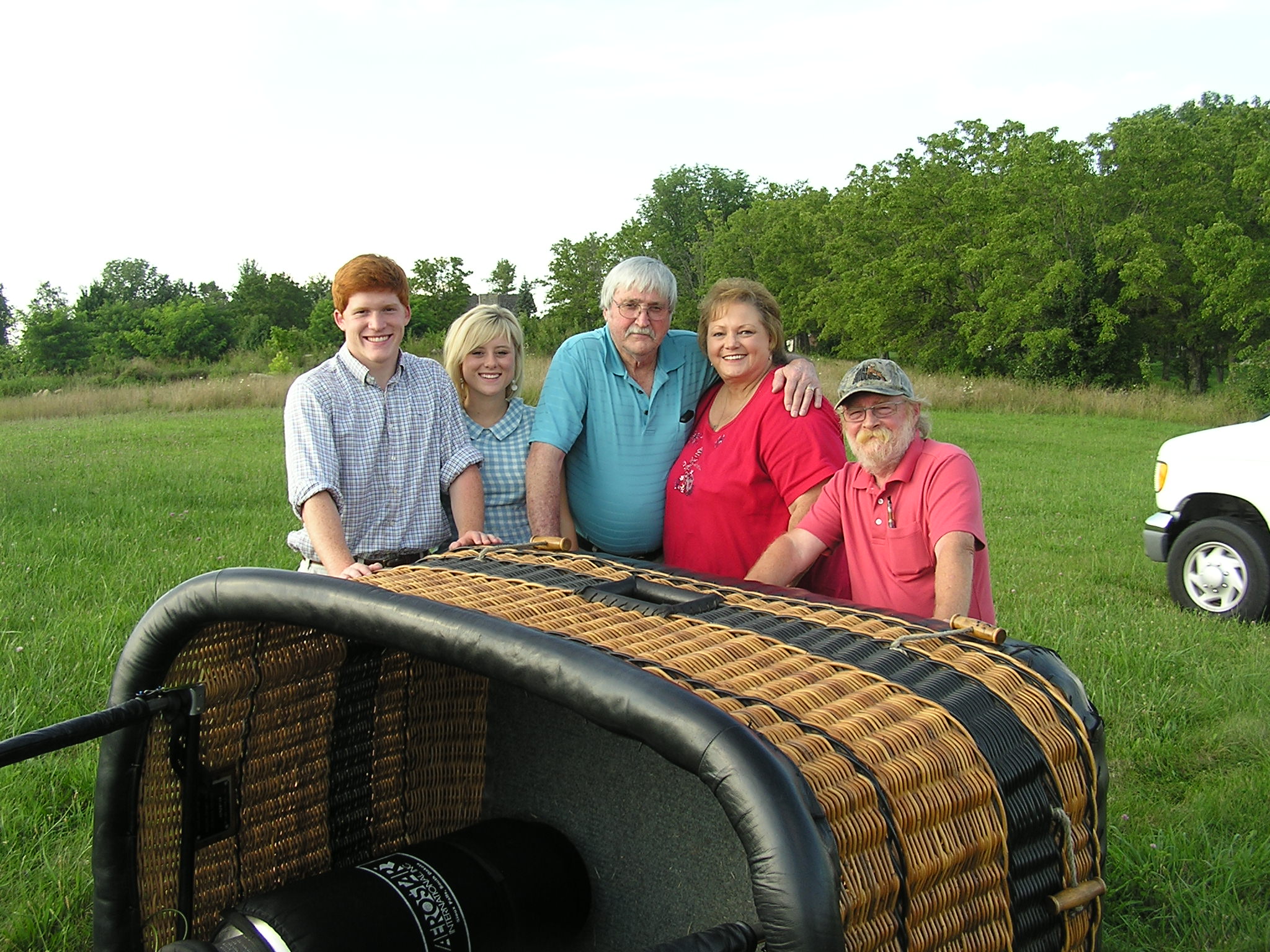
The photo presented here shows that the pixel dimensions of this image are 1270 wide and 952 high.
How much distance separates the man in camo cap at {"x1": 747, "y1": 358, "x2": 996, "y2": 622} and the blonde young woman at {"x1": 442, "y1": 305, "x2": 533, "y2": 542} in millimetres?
920

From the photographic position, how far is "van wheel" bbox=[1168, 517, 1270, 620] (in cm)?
636

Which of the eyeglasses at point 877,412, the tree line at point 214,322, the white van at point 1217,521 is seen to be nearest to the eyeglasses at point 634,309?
the eyeglasses at point 877,412

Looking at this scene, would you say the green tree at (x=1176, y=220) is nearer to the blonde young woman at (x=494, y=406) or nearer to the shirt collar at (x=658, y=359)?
the shirt collar at (x=658, y=359)

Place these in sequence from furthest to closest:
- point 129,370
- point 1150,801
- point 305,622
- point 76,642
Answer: point 129,370 → point 76,642 → point 1150,801 → point 305,622

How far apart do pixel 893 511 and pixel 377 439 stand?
145cm

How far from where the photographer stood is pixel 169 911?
7.30 ft

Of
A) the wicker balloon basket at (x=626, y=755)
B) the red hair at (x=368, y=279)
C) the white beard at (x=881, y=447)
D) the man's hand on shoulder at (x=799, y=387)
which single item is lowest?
the wicker balloon basket at (x=626, y=755)

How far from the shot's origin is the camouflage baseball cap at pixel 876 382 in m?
3.10

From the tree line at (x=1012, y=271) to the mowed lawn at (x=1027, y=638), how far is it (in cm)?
2412

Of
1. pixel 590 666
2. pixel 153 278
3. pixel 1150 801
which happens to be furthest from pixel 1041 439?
pixel 153 278

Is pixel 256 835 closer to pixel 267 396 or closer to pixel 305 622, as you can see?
pixel 305 622

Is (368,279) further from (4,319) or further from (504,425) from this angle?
(4,319)

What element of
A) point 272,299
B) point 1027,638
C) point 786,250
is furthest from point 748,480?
point 272,299

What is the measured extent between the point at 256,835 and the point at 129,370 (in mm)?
36378
